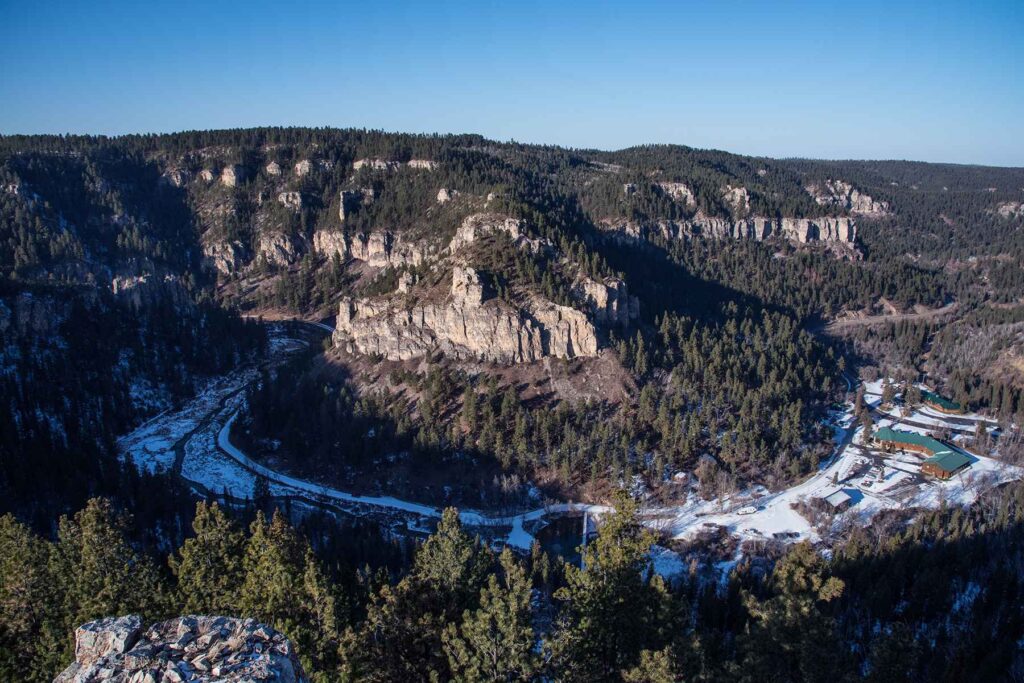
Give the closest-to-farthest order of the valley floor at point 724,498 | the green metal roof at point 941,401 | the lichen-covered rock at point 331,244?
1. the valley floor at point 724,498
2. the green metal roof at point 941,401
3. the lichen-covered rock at point 331,244

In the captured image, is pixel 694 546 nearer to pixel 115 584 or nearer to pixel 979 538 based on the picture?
pixel 979 538

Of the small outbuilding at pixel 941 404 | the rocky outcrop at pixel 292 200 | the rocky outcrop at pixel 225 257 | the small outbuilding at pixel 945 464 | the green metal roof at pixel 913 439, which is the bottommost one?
the small outbuilding at pixel 945 464

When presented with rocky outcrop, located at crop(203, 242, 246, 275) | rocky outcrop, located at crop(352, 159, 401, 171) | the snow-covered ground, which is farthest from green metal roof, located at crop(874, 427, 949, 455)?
rocky outcrop, located at crop(203, 242, 246, 275)

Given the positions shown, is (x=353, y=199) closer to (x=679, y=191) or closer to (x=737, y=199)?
(x=679, y=191)

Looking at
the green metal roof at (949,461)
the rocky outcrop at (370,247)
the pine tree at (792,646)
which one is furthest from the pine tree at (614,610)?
the rocky outcrop at (370,247)

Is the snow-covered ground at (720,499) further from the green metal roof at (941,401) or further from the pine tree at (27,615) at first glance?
the pine tree at (27,615)

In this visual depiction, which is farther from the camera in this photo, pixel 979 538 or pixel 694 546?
Result: pixel 694 546

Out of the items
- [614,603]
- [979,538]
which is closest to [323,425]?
[614,603]

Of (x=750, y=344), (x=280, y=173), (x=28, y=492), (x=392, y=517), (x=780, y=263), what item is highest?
(x=280, y=173)
